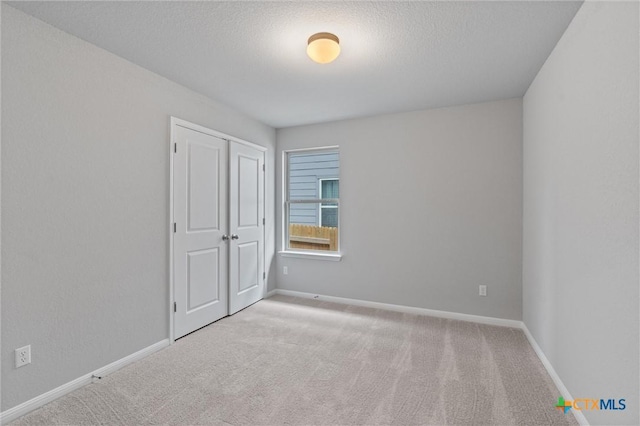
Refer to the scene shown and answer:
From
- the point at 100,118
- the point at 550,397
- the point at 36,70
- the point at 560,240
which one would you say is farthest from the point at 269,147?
the point at 550,397

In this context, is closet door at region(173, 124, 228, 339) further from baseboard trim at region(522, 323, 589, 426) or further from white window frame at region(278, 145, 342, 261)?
baseboard trim at region(522, 323, 589, 426)

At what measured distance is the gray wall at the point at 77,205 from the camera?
74.1 inches

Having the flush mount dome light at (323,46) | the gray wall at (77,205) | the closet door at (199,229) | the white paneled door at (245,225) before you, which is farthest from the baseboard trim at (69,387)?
the flush mount dome light at (323,46)

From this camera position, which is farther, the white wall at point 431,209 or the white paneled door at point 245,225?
the white paneled door at point 245,225

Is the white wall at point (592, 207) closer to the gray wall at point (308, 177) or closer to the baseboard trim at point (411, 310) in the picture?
the baseboard trim at point (411, 310)

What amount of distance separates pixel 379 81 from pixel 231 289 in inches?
113

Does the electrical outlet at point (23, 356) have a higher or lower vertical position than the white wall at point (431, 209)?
lower

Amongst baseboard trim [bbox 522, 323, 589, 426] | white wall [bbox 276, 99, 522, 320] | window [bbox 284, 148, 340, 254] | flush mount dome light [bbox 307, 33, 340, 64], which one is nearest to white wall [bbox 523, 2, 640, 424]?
baseboard trim [bbox 522, 323, 589, 426]

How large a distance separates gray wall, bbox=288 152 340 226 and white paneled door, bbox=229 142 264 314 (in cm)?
54

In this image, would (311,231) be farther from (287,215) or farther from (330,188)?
(330,188)

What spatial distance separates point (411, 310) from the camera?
3.79 meters

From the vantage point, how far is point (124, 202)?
2.52 meters

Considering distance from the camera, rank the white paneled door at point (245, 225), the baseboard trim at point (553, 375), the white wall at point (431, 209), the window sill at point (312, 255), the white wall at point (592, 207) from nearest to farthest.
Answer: the white wall at point (592, 207), the baseboard trim at point (553, 375), the white wall at point (431, 209), the white paneled door at point (245, 225), the window sill at point (312, 255)

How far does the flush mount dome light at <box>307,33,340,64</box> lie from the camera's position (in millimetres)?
2076
